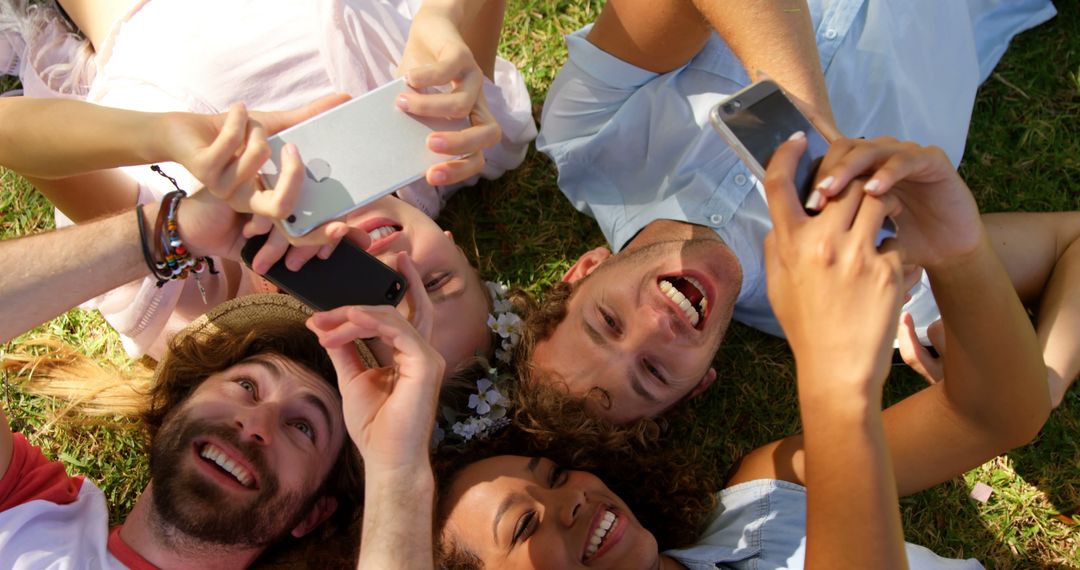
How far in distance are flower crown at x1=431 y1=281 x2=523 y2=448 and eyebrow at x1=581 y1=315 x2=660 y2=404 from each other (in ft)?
1.03

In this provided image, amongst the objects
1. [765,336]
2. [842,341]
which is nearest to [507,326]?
[765,336]

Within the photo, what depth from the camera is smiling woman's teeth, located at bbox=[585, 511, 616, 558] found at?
102 inches

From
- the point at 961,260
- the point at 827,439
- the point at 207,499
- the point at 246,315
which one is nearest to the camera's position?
the point at 827,439

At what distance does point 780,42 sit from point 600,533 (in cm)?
172

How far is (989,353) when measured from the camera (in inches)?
95.7

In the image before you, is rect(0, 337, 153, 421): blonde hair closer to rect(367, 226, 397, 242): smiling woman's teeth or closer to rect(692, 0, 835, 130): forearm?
rect(367, 226, 397, 242): smiling woman's teeth

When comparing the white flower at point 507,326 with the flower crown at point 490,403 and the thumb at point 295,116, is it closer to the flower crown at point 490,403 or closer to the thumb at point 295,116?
the flower crown at point 490,403

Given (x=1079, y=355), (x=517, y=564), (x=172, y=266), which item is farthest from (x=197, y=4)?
(x=1079, y=355)

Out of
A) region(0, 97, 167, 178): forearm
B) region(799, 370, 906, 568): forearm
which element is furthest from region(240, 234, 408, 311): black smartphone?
region(799, 370, 906, 568): forearm

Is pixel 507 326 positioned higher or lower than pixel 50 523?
higher

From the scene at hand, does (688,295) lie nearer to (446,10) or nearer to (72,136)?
(446,10)

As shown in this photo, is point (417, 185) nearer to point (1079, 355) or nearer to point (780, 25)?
point (780, 25)

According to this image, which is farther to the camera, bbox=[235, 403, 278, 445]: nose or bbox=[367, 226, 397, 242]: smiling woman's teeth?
bbox=[367, 226, 397, 242]: smiling woman's teeth

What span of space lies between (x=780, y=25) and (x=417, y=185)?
1579 mm
